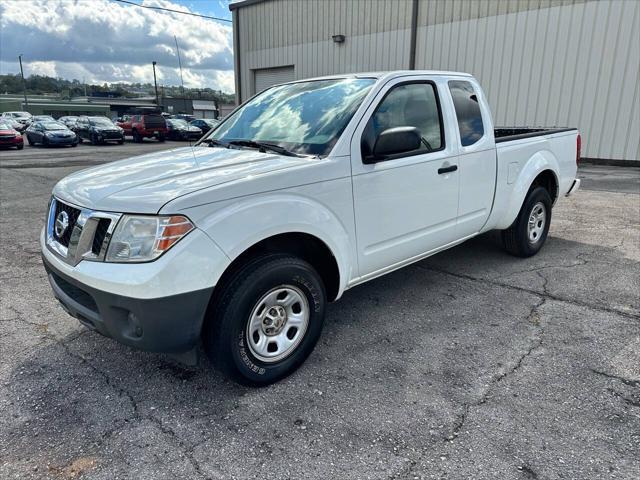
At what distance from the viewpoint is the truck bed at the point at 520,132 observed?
15.9 ft

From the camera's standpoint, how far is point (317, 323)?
10.3 feet

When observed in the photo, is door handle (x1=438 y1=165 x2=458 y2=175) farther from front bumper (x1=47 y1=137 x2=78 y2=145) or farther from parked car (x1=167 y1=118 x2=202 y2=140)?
parked car (x1=167 y1=118 x2=202 y2=140)

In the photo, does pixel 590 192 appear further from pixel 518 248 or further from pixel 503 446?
pixel 503 446

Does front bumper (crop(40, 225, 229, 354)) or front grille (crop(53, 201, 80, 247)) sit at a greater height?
front grille (crop(53, 201, 80, 247))

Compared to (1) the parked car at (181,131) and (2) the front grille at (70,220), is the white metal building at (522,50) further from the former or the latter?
(2) the front grille at (70,220)

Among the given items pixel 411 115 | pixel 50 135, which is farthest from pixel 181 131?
pixel 411 115

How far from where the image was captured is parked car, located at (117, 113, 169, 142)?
28344 mm

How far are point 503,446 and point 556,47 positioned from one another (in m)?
14.7

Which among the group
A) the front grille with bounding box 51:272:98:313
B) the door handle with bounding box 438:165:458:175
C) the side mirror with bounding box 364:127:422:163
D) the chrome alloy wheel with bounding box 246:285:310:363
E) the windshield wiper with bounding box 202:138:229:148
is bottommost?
the chrome alloy wheel with bounding box 246:285:310:363

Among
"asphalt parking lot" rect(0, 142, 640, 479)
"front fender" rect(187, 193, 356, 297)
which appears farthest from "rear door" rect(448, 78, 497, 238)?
"front fender" rect(187, 193, 356, 297)

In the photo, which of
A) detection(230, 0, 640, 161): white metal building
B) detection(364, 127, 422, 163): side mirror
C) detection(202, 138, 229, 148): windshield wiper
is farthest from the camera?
detection(230, 0, 640, 161): white metal building

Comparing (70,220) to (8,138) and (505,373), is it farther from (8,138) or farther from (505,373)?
(8,138)

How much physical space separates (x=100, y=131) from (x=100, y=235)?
2730 centimetres

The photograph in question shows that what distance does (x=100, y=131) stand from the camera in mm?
26797
